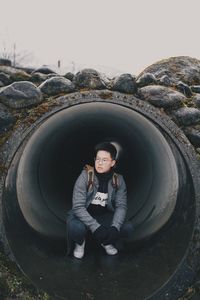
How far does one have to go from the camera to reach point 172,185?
5387 millimetres

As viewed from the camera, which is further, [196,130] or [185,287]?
[196,130]

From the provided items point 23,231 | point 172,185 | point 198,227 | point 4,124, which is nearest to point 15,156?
point 4,124

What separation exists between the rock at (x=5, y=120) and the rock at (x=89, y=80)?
1067mm

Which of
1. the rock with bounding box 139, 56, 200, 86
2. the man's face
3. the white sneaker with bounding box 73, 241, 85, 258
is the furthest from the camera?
the rock with bounding box 139, 56, 200, 86

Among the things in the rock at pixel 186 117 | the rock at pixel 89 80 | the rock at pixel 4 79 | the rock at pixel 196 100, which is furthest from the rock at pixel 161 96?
the rock at pixel 4 79

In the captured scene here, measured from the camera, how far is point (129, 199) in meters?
6.08

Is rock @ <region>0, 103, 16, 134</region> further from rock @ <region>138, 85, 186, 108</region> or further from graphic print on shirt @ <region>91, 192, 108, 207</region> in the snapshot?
rock @ <region>138, 85, 186, 108</region>

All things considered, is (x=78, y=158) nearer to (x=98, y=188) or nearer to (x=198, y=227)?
(x=98, y=188)

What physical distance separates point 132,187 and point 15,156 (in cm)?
210

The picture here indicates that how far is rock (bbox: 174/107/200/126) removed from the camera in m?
5.70

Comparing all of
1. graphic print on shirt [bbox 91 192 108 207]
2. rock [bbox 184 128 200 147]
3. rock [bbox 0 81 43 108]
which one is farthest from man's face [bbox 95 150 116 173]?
rock [bbox 184 128 200 147]

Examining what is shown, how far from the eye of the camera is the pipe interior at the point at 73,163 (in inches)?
211

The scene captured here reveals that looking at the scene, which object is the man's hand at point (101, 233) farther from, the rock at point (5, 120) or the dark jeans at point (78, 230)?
the rock at point (5, 120)

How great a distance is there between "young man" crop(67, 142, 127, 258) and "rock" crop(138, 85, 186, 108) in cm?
91
